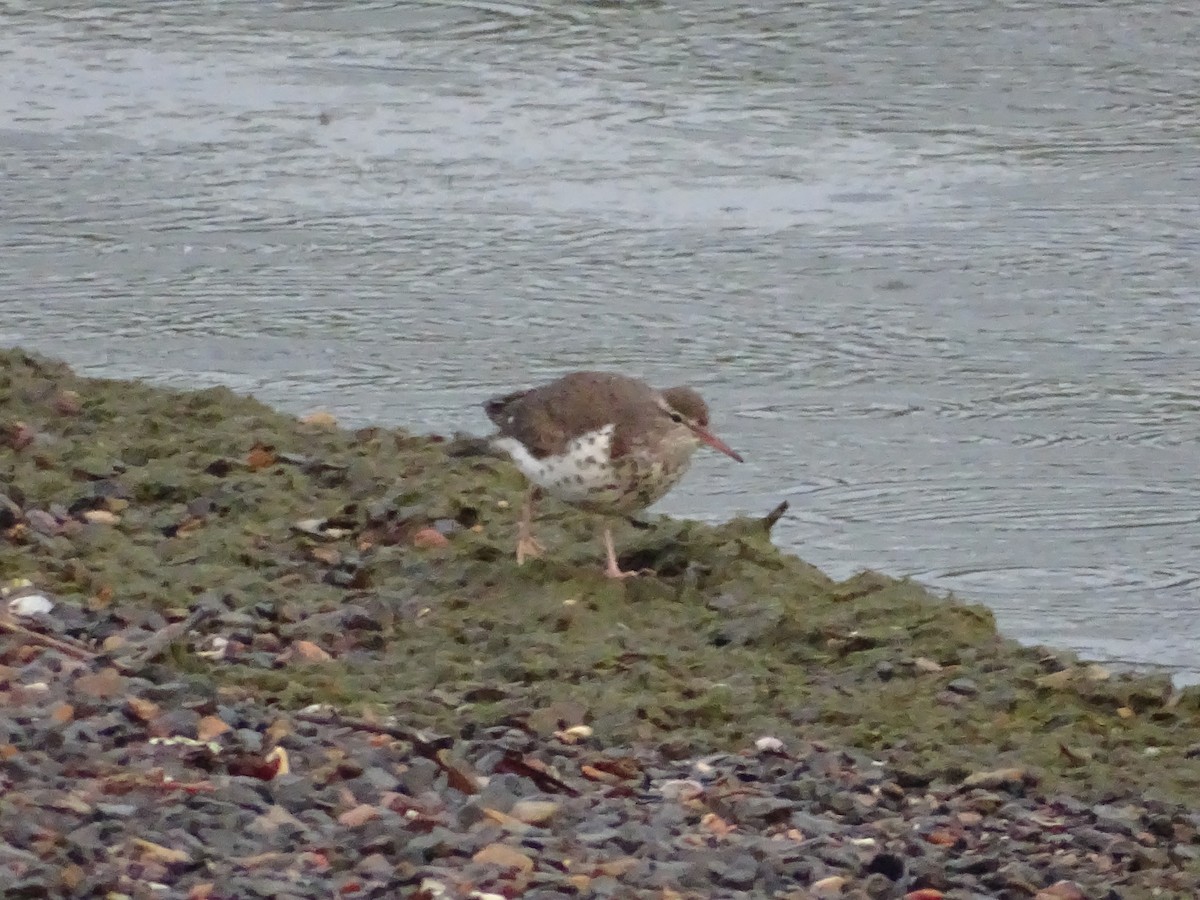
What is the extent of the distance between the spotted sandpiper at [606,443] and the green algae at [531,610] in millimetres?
260

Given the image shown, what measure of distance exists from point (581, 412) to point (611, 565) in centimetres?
51

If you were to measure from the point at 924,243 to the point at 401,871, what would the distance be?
A: 7.35m

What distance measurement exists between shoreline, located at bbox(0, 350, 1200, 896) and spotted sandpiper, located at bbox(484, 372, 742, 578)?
0.84ft

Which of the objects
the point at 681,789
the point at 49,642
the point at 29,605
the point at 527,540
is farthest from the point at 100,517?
the point at 681,789

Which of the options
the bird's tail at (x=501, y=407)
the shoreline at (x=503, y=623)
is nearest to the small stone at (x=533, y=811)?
the shoreline at (x=503, y=623)

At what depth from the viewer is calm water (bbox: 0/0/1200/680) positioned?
30.1ft

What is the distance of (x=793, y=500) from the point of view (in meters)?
8.95

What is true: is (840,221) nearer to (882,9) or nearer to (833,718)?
(882,9)

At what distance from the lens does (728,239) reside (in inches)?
454

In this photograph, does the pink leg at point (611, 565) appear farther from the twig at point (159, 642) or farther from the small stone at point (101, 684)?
the small stone at point (101, 684)

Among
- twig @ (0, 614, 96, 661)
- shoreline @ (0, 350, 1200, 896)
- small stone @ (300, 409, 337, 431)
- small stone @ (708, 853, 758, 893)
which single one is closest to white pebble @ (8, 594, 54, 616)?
shoreline @ (0, 350, 1200, 896)

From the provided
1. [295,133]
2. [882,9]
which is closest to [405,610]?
[295,133]

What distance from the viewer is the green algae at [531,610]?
6.12 m

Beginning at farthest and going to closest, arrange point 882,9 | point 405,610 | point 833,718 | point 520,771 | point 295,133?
point 882,9 → point 295,133 → point 405,610 → point 833,718 → point 520,771
